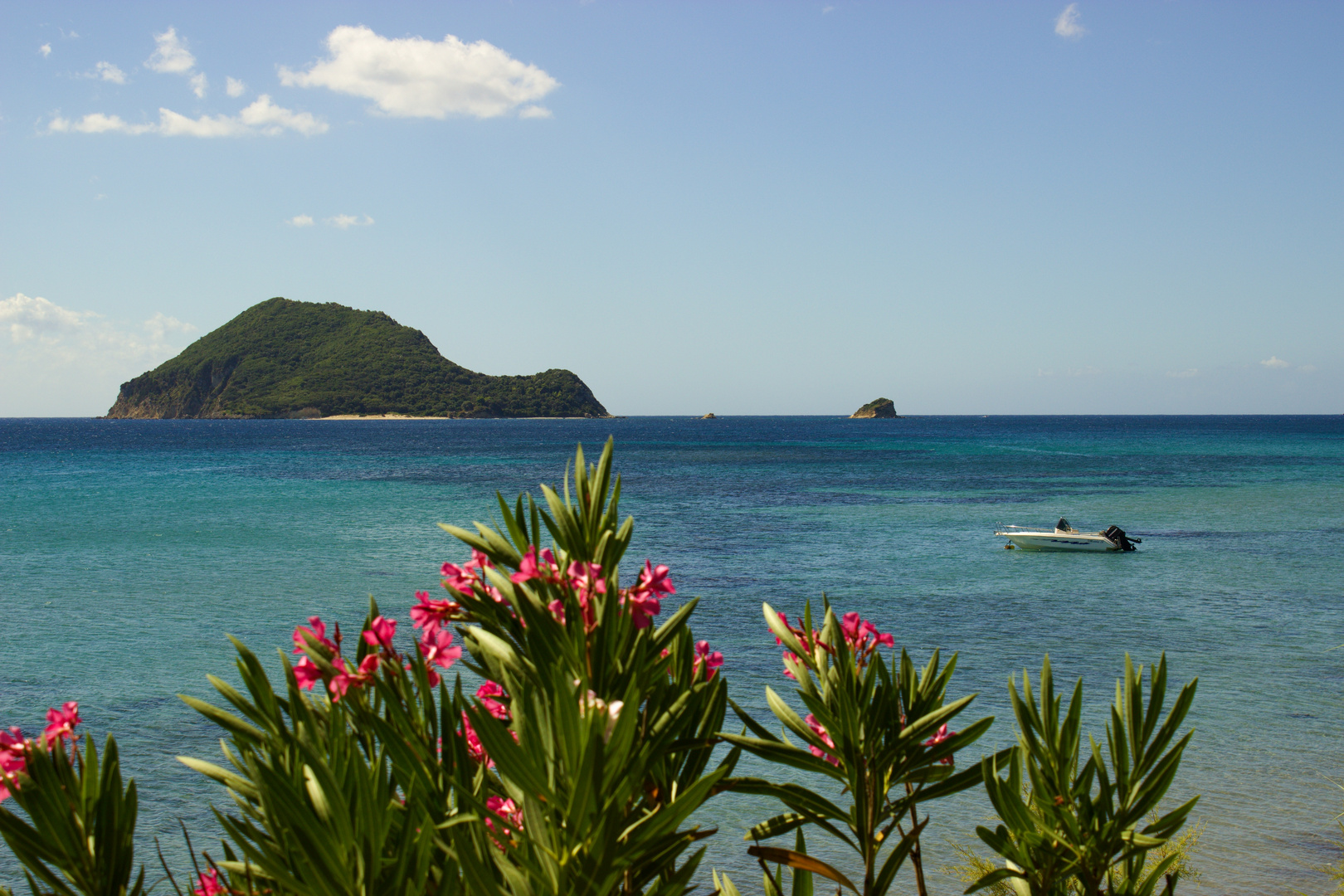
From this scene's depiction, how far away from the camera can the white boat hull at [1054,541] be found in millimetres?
19688

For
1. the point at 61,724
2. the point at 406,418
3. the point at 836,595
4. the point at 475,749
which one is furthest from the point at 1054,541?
the point at 406,418

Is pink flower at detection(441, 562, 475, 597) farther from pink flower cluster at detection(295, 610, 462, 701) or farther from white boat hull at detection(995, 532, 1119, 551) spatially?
white boat hull at detection(995, 532, 1119, 551)

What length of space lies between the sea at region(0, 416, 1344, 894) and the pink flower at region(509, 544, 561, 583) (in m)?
3.61

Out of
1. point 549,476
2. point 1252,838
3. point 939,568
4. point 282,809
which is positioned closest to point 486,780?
point 282,809

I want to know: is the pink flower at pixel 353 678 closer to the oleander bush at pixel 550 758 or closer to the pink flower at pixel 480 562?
the oleander bush at pixel 550 758

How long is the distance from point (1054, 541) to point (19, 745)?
20945mm

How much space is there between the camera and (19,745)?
1.46 m

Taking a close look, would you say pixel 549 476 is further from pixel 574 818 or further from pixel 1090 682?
pixel 574 818

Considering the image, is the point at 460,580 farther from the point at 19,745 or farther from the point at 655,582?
the point at 19,745

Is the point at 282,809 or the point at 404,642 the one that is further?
the point at 404,642

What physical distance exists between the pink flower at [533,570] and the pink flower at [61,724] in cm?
83

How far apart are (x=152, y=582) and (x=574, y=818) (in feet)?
59.3

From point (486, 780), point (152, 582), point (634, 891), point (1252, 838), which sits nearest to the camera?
point (634, 891)

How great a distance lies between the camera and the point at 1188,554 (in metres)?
19.2
